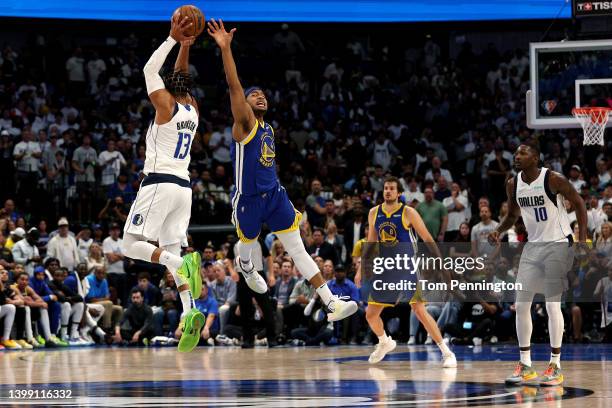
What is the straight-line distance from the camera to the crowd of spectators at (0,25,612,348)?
56.4 ft

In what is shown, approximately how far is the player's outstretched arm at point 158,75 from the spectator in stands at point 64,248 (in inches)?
376

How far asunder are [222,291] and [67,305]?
8.43 ft

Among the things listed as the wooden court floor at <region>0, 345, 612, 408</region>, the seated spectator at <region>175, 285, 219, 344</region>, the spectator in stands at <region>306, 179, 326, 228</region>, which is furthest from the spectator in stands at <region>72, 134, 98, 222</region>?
the wooden court floor at <region>0, 345, 612, 408</region>

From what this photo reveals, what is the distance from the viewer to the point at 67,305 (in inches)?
695

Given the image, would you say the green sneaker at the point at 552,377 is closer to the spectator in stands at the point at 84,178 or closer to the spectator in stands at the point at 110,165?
the spectator in stands at the point at 110,165

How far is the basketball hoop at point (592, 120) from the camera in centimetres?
1484

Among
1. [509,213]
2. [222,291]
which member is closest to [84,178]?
[222,291]

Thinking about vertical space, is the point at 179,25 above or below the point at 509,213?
above

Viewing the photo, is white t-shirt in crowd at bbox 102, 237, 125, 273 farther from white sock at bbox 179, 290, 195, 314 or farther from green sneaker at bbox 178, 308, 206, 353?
green sneaker at bbox 178, 308, 206, 353

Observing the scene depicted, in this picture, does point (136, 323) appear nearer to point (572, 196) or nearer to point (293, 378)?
point (293, 378)

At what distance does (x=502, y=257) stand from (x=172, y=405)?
9.38 metres

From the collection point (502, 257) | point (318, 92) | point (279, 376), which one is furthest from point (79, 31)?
point (279, 376)
